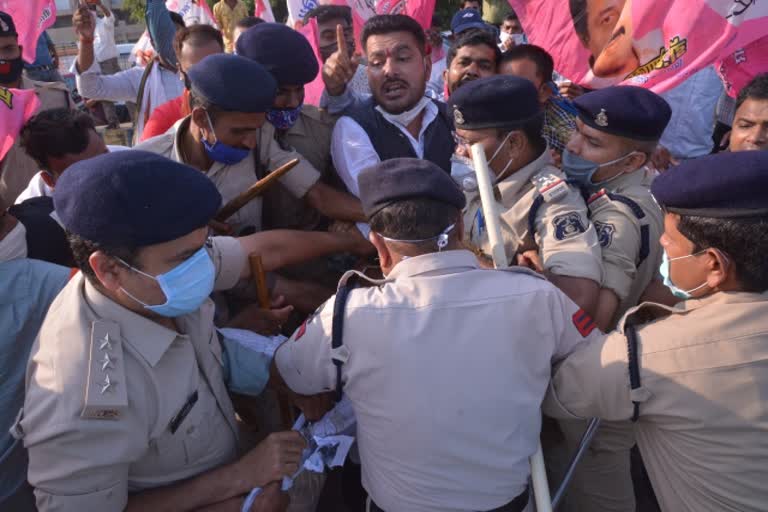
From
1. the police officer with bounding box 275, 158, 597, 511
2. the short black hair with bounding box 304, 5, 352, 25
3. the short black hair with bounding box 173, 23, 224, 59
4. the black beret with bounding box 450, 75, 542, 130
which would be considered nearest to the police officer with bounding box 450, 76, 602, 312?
the black beret with bounding box 450, 75, 542, 130

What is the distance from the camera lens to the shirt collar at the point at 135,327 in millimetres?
1555

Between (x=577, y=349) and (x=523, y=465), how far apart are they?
1.24 feet

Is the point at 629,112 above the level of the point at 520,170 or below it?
above

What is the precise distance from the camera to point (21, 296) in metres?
1.80

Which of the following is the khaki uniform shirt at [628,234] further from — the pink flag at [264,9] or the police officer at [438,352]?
the pink flag at [264,9]

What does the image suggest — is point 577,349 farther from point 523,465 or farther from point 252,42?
point 252,42

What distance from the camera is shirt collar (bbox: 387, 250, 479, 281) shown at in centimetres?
158

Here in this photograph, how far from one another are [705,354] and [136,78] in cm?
523

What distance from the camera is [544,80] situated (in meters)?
3.73

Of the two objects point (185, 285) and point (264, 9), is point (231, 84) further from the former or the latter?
point (264, 9)

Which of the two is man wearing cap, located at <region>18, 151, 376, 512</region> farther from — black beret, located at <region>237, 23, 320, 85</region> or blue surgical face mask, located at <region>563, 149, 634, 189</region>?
blue surgical face mask, located at <region>563, 149, 634, 189</region>

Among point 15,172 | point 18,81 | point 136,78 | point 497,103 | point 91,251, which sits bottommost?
point 15,172

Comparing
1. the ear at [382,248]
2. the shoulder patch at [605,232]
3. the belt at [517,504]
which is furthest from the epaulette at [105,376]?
the shoulder patch at [605,232]

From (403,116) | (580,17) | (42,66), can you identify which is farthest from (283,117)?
(42,66)
